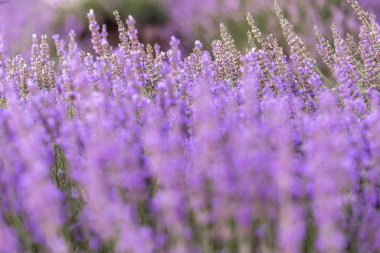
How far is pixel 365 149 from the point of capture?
6.60 feet

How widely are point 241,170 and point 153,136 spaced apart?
0.24 metres

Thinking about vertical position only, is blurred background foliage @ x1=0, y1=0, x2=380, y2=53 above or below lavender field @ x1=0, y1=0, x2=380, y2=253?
above

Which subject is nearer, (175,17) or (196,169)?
(196,169)

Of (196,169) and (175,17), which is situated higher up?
(175,17)

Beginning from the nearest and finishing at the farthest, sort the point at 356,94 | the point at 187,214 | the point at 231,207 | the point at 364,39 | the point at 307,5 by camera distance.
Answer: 1. the point at 231,207
2. the point at 187,214
3. the point at 356,94
4. the point at 364,39
5. the point at 307,5

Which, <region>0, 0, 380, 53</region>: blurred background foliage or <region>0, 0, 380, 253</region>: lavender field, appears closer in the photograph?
<region>0, 0, 380, 253</region>: lavender field

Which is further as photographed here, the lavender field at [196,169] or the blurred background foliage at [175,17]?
the blurred background foliage at [175,17]

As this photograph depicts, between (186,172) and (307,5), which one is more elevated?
→ (307,5)

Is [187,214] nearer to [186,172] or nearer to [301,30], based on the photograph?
[186,172]

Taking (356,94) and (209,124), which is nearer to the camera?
(209,124)

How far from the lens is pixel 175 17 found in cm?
711

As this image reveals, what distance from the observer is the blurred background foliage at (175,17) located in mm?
5723

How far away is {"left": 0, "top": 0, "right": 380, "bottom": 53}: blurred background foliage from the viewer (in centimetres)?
572

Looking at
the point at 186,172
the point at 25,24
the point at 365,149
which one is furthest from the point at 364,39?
the point at 25,24
